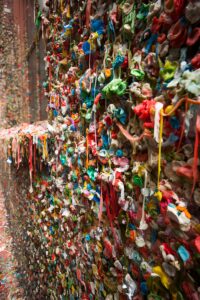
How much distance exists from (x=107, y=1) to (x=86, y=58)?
0.79 ft

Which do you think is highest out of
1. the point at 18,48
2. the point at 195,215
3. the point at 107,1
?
the point at 18,48

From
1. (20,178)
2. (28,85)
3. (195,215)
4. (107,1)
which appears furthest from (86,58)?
(28,85)

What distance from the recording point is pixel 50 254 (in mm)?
1872

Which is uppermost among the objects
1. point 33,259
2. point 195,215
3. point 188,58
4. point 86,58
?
point 86,58

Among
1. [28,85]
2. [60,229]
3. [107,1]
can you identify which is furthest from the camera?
[28,85]

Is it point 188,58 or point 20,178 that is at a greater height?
point 188,58

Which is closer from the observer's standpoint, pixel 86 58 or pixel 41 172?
pixel 86 58

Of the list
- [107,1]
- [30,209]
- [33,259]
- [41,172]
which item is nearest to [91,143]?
[107,1]

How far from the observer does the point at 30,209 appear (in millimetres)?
2465

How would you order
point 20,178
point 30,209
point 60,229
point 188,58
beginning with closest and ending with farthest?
point 188,58 → point 60,229 → point 30,209 → point 20,178

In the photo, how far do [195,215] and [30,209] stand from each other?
221 cm

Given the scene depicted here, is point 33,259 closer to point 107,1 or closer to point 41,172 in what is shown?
point 41,172

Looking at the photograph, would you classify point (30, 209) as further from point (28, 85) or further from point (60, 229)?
point (28, 85)

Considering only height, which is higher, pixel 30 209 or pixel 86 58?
pixel 86 58
